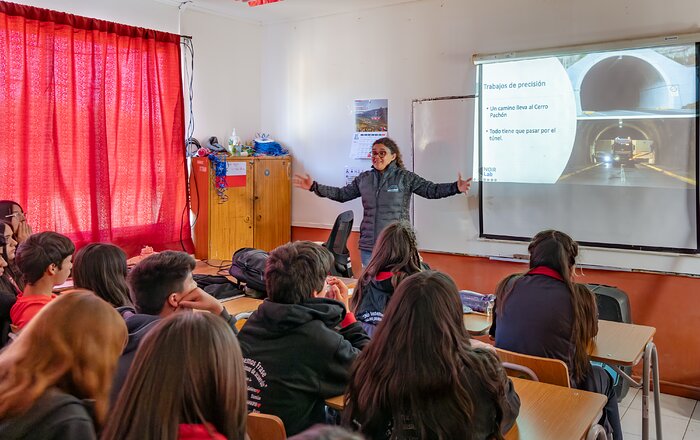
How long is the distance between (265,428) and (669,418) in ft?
10.2

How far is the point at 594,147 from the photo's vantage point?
4.37 m

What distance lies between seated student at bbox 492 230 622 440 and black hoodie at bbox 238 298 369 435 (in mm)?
1012

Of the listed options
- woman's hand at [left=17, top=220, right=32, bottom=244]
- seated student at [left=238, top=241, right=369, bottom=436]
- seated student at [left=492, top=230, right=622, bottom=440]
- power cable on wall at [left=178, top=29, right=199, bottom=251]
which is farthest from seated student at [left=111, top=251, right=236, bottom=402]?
power cable on wall at [left=178, top=29, right=199, bottom=251]

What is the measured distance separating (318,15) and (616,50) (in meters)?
2.72

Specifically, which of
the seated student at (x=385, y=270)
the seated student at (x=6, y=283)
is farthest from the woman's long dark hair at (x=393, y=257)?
the seated student at (x=6, y=283)

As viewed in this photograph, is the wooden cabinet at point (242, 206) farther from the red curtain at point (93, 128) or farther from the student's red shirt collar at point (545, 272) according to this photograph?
the student's red shirt collar at point (545, 272)

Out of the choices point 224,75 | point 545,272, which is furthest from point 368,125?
point 545,272

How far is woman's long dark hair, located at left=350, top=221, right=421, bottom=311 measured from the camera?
9.46 ft

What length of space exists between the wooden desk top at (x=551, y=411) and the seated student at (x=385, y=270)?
0.81 m

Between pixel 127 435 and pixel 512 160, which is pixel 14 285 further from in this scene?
pixel 512 160

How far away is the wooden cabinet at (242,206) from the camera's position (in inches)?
214

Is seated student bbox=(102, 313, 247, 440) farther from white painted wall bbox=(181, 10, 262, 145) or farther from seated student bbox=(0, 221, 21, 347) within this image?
white painted wall bbox=(181, 10, 262, 145)

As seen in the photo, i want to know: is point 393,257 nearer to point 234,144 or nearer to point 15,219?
point 15,219

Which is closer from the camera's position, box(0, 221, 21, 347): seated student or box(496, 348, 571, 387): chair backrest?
box(496, 348, 571, 387): chair backrest
